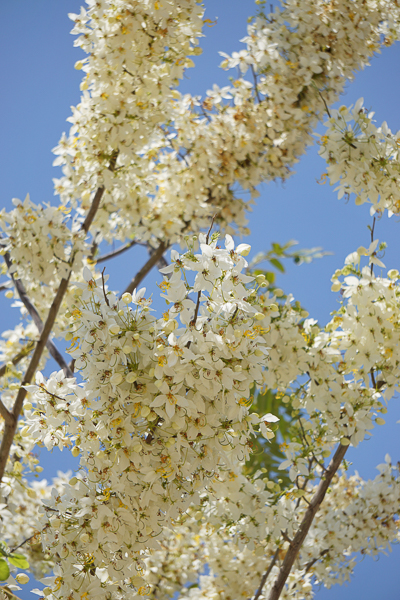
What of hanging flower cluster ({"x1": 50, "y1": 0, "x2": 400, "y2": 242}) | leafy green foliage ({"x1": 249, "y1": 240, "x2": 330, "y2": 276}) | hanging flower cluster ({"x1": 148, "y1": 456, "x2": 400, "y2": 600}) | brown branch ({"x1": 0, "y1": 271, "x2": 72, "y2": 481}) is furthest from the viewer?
leafy green foliage ({"x1": 249, "y1": 240, "x2": 330, "y2": 276})

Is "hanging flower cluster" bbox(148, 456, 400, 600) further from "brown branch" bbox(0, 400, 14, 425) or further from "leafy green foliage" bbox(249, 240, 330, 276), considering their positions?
"leafy green foliage" bbox(249, 240, 330, 276)

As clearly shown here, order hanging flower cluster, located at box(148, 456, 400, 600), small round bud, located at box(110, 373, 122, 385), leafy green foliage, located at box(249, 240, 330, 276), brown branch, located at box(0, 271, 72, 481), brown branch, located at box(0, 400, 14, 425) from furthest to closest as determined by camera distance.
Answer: leafy green foliage, located at box(249, 240, 330, 276) → hanging flower cluster, located at box(148, 456, 400, 600) → brown branch, located at box(0, 271, 72, 481) → brown branch, located at box(0, 400, 14, 425) → small round bud, located at box(110, 373, 122, 385)

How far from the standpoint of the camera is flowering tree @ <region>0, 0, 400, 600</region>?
1.19 metres

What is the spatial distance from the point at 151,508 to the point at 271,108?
90.4 inches

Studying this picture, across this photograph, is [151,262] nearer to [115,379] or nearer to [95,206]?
[95,206]

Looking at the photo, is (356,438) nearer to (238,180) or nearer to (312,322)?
(312,322)

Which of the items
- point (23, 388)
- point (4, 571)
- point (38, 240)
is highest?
point (38, 240)

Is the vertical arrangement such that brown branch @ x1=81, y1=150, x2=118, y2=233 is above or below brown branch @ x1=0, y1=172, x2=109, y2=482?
above

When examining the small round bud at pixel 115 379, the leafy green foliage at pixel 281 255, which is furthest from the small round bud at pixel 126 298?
the leafy green foliage at pixel 281 255

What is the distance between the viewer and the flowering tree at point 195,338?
3.92 ft

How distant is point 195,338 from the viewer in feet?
3.80

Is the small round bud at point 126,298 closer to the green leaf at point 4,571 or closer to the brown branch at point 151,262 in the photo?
the green leaf at point 4,571

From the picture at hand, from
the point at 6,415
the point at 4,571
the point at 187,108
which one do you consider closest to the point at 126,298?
the point at 4,571

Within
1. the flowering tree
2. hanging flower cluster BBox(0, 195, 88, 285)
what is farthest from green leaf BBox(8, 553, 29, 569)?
hanging flower cluster BBox(0, 195, 88, 285)
